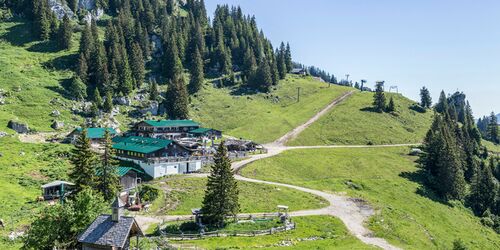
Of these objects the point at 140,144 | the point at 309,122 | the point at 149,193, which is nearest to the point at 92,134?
the point at 140,144

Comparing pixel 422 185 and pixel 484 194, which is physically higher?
pixel 422 185

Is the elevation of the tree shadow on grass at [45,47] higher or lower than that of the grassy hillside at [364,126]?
higher

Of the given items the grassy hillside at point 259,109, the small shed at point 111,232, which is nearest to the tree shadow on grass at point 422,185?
the grassy hillside at point 259,109

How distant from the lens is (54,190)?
64.5 metres

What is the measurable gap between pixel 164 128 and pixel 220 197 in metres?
64.0

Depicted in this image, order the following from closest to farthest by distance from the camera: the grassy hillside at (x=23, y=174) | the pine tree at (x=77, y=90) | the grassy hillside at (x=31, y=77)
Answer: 1. the grassy hillside at (x=23, y=174)
2. the grassy hillside at (x=31, y=77)
3. the pine tree at (x=77, y=90)

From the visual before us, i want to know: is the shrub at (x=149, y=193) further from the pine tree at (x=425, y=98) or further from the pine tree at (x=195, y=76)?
the pine tree at (x=425, y=98)

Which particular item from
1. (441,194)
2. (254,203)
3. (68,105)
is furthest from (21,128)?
(441,194)

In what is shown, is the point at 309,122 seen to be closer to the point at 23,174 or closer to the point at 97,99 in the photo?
the point at 97,99

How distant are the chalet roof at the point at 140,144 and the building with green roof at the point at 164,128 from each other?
17990mm

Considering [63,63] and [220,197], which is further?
[63,63]

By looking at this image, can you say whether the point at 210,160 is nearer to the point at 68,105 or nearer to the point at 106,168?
the point at 106,168

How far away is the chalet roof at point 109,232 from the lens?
32.0 m

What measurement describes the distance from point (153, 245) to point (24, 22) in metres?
158
